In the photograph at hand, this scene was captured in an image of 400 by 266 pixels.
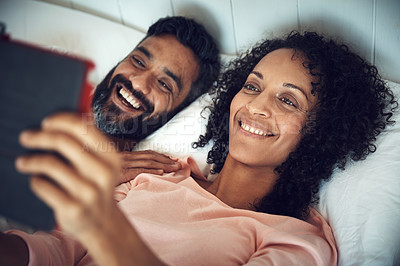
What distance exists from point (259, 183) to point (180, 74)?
1.62ft

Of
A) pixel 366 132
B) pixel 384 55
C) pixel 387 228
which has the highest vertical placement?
pixel 384 55

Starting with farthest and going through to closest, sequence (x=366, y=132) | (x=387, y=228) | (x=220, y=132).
Result: 1. (x=220, y=132)
2. (x=366, y=132)
3. (x=387, y=228)

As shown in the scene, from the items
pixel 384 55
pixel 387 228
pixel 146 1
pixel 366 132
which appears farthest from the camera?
pixel 146 1

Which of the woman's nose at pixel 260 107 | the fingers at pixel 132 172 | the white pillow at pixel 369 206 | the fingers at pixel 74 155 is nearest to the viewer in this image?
the fingers at pixel 74 155

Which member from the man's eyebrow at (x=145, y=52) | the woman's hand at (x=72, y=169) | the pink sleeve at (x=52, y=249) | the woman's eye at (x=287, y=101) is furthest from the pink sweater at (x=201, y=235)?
the man's eyebrow at (x=145, y=52)

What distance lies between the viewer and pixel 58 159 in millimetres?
364

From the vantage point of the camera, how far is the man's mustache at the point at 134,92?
3.84 feet

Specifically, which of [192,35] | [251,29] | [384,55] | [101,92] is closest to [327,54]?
[384,55]

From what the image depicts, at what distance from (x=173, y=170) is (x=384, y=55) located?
2.20 feet

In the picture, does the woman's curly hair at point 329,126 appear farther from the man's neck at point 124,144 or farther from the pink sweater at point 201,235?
the man's neck at point 124,144

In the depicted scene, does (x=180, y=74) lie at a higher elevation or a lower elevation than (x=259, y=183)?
higher

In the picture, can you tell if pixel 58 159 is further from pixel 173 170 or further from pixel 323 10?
pixel 323 10

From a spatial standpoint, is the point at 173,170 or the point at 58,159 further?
the point at 173,170

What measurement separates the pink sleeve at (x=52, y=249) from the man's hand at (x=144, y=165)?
0.22 metres
